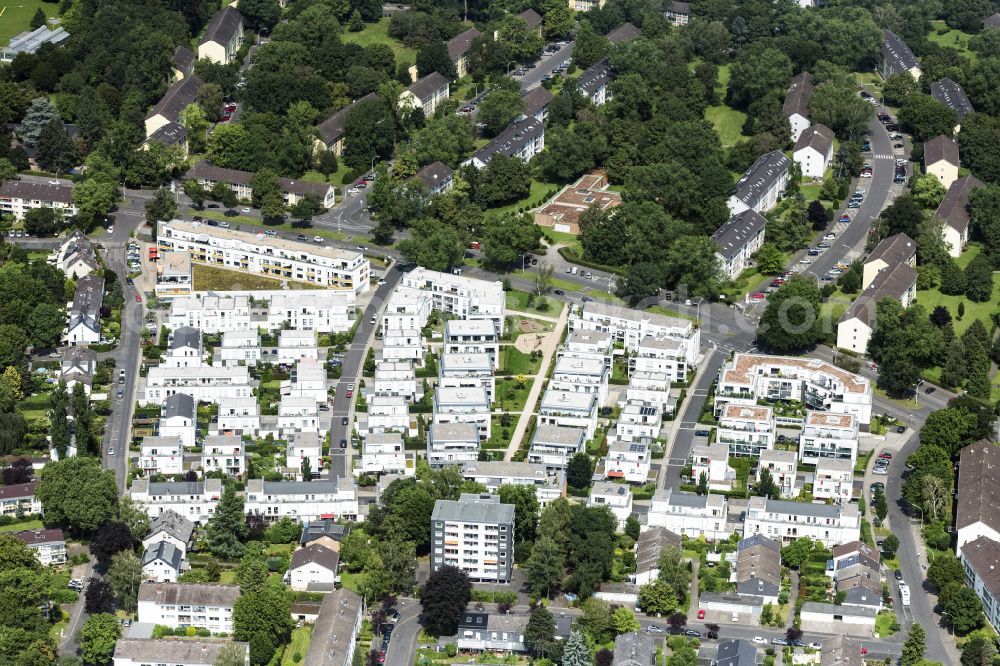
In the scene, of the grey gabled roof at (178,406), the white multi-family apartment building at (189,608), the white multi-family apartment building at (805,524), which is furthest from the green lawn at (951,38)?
the white multi-family apartment building at (189,608)

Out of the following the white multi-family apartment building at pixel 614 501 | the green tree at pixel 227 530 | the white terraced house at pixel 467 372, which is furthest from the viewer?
the white terraced house at pixel 467 372

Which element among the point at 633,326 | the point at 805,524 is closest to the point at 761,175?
the point at 633,326

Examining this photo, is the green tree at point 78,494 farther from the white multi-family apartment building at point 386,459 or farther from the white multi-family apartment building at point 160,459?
the white multi-family apartment building at point 386,459

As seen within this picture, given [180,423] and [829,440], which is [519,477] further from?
[180,423]

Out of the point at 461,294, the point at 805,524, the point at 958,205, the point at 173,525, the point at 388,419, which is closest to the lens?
the point at 173,525

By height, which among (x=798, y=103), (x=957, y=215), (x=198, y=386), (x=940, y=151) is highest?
(x=798, y=103)

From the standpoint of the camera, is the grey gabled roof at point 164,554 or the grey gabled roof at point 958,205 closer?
the grey gabled roof at point 164,554
